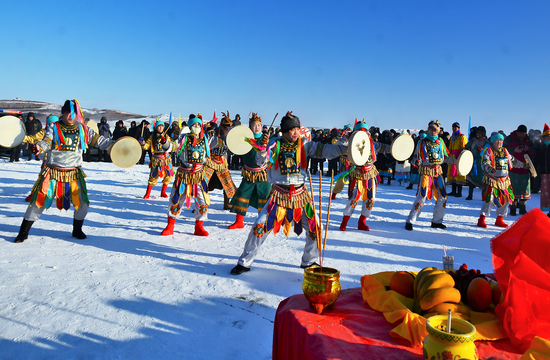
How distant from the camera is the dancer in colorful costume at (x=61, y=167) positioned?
442 cm

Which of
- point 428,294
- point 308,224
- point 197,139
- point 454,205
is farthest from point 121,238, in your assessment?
point 454,205

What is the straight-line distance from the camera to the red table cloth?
54.6 inches

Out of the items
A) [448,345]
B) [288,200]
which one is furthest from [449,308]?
[288,200]

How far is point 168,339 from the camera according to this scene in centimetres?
240

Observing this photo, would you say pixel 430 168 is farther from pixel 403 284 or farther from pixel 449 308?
pixel 449 308

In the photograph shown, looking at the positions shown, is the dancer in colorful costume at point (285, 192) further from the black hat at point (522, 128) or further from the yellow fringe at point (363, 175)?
the black hat at point (522, 128)

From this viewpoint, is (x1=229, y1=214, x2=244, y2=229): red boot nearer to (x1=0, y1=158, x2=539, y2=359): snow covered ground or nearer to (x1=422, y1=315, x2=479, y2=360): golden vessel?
(x1=0, y1=158, x2=539, y2=359): snow covered ground

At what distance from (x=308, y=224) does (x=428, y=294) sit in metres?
1.99

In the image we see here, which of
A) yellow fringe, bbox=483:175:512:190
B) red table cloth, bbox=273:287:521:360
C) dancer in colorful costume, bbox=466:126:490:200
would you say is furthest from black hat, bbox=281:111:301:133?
dancer in colorful costume, bbox=466:126:490:200

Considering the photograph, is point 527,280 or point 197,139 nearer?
point 527,280

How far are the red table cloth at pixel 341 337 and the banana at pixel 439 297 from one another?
0.19 metres

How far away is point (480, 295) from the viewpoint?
1.67 m

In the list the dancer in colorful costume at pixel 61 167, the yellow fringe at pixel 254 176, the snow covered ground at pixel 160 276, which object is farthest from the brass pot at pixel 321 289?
the yellow fringe at pixel 254 176

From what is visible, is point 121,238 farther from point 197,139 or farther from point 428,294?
point 428,294
